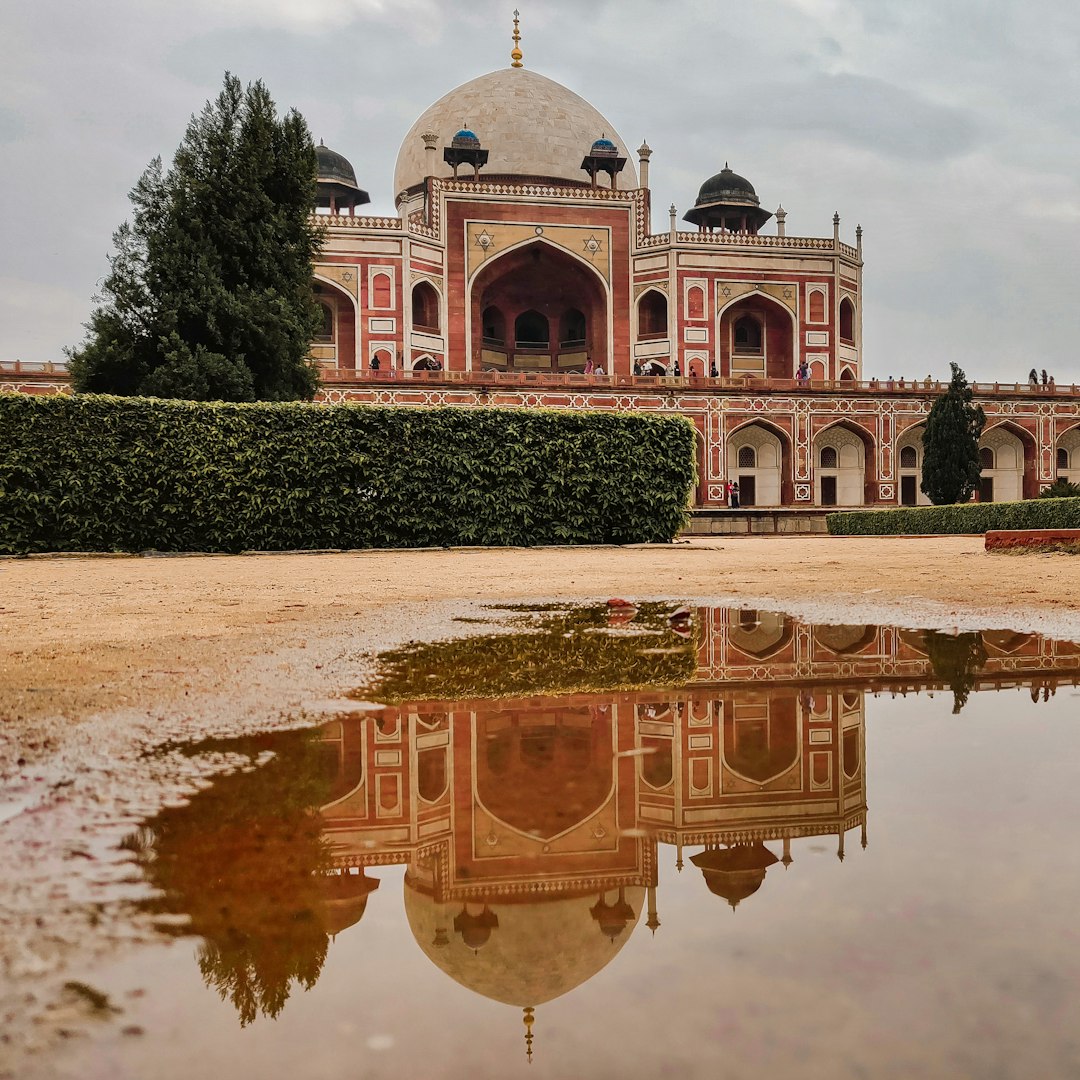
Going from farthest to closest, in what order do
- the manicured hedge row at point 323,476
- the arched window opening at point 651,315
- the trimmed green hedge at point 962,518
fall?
the arched window opening at point 651,315 → the trimmed green hedge at point 962,518 → the manicured hedge row at point 323,476

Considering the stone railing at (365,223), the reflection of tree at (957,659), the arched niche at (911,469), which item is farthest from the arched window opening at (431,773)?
the stone railing at (365,223)

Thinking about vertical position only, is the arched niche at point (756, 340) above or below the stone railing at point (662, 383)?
above

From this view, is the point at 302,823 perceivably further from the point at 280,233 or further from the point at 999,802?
the point at 280,233

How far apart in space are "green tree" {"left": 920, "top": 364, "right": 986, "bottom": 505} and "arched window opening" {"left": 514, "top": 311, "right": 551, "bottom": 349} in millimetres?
17489

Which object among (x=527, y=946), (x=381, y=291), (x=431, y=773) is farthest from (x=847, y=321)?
(x=527, y=946)

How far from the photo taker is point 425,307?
117 feet

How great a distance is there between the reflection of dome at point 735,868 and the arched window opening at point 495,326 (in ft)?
130

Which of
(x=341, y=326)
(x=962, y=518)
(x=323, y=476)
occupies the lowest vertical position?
(x=962, y=518)

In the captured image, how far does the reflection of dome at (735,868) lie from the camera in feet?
3.51

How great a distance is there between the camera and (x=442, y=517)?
12.5 m

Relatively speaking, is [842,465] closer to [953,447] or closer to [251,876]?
[953,447]

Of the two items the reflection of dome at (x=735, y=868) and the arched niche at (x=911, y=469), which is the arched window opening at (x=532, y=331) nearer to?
the arched niche at (x=911, y=469)

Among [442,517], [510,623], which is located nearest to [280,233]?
[442,517]

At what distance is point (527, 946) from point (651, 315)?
36989 millimetres
